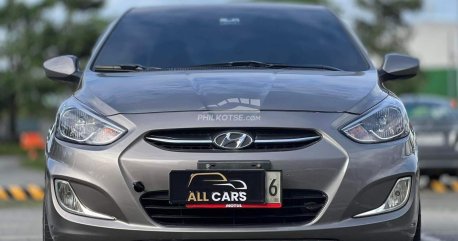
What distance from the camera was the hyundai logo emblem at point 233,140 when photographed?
4.30 meters

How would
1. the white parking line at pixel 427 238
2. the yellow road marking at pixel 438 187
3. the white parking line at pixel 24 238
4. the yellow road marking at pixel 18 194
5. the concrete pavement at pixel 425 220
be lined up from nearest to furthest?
the white parking line at pixel 427 238 < the white parking line at pixel 24 238 < the concrete pavement at pixel 425 220 < the yellow road marking at pixel 18 194 < the yellow road marking at pixel 438 187

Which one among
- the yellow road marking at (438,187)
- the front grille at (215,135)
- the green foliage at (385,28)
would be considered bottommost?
the green foliage at (385,28)

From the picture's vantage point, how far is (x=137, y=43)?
588cm

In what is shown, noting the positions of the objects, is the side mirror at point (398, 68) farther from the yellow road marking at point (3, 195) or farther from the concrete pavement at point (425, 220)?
the yellow road marking at point (3, 195)

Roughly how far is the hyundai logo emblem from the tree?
4605 centimetres

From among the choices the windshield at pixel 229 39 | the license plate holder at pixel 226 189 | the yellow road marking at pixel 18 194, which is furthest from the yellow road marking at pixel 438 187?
the license plate holder at pixel 226 189

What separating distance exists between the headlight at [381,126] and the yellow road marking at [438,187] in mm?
9818

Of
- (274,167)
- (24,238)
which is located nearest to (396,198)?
(274,167)

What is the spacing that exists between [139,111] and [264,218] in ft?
2.49

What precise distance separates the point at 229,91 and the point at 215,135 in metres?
0.39

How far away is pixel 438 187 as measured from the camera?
14359 mm

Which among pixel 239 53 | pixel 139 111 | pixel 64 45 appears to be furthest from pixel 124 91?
pixel 64 45

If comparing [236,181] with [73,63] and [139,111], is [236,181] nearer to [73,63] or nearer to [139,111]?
[139,111]

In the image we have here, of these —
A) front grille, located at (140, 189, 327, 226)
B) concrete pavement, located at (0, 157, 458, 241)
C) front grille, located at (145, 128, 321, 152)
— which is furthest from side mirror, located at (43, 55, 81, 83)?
concrete pavement, located at (0, 157, 458, 241)
